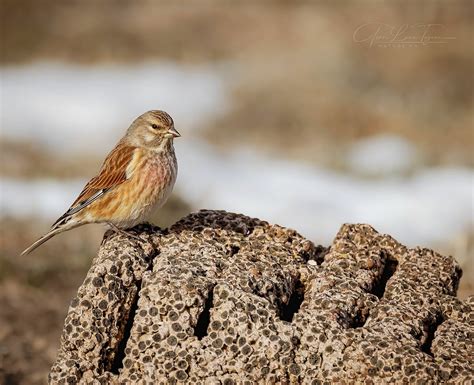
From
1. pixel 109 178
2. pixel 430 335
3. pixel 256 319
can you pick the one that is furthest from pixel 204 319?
pixel 109 178

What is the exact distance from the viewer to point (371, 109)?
16938mm

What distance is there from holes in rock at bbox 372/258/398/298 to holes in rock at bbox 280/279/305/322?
1.47 ft

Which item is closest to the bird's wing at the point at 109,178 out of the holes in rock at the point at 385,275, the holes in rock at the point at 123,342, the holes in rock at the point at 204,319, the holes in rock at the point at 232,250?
the holes in rock at the point at 232,250

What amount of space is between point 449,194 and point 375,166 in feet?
7.32

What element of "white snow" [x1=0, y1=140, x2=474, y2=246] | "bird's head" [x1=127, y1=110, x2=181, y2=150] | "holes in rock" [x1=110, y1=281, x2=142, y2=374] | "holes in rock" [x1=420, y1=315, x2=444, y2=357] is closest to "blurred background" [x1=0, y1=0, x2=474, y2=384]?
"white snow" [x1=0, y1=140, x2=474, y2=246]

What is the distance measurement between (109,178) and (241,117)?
10943 millimetres

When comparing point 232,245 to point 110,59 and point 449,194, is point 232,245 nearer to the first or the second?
point 449,194

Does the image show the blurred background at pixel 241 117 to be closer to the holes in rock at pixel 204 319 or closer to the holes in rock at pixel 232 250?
the holes in rock at pixel 232 250

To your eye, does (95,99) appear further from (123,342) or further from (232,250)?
(123,342)

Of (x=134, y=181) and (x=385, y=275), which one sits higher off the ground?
(x=134, y=181)

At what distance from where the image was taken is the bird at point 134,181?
6.05 meters

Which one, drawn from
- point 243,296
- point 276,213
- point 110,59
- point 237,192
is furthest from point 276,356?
point 110,59

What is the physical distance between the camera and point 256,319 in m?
4.53

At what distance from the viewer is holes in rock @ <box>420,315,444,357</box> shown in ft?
15.3
